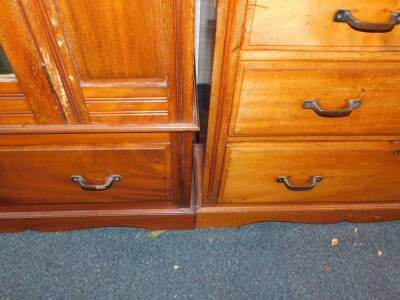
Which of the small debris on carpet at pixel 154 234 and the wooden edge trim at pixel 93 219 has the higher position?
the wooden edge trim at pixel 93 219

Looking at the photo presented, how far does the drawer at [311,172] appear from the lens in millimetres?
884

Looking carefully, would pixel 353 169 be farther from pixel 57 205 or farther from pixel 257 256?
pixel 57 205

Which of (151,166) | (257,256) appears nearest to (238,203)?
(257,256)

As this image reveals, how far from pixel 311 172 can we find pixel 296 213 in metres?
0.24

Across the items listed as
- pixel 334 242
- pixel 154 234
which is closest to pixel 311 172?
pixel 334 242

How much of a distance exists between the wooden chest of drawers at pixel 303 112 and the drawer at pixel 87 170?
0.49ft

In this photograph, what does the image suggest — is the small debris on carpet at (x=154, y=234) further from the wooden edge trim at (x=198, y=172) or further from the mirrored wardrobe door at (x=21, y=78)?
the mirrored wardrobe door at (x=21, y=78)

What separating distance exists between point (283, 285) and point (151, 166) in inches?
23.4

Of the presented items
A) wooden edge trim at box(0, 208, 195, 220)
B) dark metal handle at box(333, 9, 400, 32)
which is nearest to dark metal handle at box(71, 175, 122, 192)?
wooden edge trim at box(0, 208, 195, 220)

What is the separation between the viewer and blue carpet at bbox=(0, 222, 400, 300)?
1036mm

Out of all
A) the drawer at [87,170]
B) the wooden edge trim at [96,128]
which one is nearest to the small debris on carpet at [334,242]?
the drawer at [87,170]

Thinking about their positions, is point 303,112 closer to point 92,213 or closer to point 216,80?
point 216,80

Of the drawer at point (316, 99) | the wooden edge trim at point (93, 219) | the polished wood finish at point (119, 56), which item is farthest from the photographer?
the wooden edge trim at point (93, 219)

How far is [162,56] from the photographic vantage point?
2.18ft
